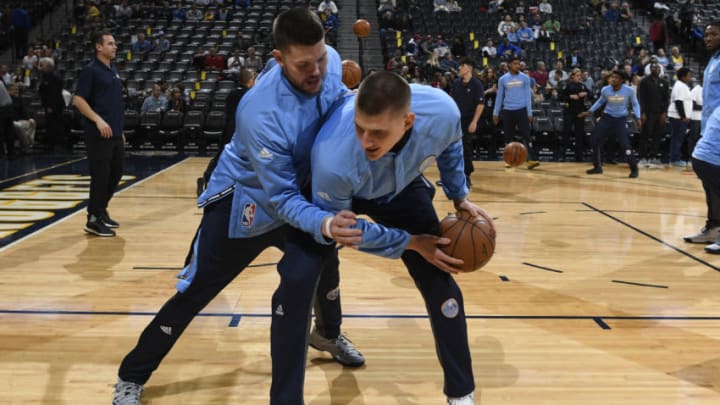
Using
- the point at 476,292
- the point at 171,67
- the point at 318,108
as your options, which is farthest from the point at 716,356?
the point at 171,67

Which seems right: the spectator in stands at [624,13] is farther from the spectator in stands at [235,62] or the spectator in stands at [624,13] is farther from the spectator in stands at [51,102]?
the spectator in stands at [51,102]

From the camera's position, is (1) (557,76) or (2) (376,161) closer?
(2) (376,161)

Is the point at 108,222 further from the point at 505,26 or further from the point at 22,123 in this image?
the point at 505,26

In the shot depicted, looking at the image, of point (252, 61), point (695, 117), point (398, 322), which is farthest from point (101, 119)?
point (695, 117)

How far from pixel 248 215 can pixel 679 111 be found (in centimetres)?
1116

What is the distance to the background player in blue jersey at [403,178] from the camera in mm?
2156

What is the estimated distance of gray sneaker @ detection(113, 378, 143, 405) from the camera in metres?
2.86

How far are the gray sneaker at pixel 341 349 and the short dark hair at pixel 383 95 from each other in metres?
1.62

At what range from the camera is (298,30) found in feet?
7.65

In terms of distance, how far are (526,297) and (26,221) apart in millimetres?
5004

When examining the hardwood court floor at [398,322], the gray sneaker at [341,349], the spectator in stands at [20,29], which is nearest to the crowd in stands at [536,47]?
the hardwood court floor at [398,322]

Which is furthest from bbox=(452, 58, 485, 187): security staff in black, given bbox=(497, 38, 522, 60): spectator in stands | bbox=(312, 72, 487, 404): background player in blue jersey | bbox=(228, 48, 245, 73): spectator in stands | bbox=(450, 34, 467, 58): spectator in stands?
bbox=(497, 38, 522, 60): spectator in stands

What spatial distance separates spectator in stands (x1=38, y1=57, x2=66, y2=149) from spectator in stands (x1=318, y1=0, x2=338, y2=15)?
7744 mm

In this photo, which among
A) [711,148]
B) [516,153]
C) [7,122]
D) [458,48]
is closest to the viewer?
[711,148]
